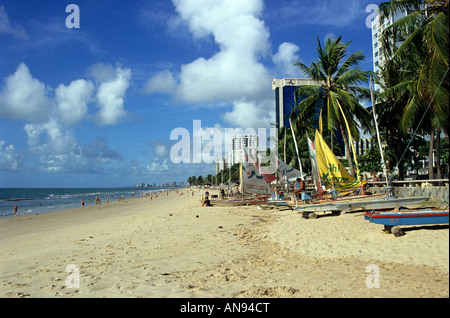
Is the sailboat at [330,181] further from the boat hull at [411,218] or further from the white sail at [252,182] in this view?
the white sail at [252,182]

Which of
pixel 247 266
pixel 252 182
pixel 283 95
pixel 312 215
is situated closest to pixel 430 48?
pixel 312 215

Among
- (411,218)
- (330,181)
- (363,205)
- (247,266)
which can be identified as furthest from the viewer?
(330,181)

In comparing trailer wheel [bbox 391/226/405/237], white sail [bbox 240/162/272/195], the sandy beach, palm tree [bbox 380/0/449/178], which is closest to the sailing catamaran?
the sandy beach

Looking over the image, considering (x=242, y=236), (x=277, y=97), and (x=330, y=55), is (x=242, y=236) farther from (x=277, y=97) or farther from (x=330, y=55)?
(x=277, y=97)

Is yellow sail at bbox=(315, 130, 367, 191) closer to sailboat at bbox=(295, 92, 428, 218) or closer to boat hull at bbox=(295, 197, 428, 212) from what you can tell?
sailboat at bbox=(295, 92, 428, 218)

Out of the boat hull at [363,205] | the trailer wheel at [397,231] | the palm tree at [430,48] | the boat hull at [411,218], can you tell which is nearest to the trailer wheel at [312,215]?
the boat hull at [363,205]

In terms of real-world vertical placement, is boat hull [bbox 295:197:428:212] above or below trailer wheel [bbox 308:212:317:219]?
above

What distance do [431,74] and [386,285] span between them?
7405mm

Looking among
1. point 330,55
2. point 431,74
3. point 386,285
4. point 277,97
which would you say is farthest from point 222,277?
point 277,97

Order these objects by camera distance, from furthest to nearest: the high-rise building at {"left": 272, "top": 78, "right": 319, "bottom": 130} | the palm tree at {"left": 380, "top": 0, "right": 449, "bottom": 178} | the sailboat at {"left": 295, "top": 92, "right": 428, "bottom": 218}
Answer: the high-rise building at {"left": 272, "top": 78, "right": 319, "bottom": 130} < the sailboat at {"left": 295, "top": 92, "right": 428, "bottom": 218} < the palm tree at {"left": 380, "top": 0, "right": 449, "bottom": 178}

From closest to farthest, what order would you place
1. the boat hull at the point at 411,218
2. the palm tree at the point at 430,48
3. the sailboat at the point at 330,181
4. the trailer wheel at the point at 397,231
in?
the boat hull at the point at 411,218, the trailer wheel at the point at 397,231, the palm tree at the point at 430,48, the sailboat at the point at 330,181

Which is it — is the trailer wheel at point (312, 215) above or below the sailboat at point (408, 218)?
below

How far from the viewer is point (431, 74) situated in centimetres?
1032

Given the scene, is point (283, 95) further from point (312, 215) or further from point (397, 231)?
point (397, 231)
